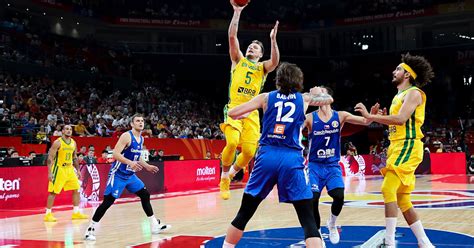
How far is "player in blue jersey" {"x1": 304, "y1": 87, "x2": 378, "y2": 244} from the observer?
816 cm

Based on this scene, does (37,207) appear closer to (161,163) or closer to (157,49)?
(161,163)

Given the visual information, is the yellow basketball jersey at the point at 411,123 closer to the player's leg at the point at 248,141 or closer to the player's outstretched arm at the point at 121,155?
the player's leg at the point at 248,141

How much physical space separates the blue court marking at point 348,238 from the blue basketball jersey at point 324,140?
120 cm

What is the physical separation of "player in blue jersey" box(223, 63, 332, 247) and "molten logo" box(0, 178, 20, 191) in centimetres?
1081

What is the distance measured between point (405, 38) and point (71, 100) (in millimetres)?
24013

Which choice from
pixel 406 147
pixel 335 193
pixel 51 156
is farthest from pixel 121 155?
pixel 406 147

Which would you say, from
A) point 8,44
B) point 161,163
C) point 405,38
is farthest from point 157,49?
point 161,163

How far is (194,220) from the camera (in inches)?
474

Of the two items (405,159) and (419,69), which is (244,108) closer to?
(405,159)

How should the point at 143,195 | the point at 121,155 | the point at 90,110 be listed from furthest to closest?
the point at 90,110 < the point at 143,195 < the point at 121,155

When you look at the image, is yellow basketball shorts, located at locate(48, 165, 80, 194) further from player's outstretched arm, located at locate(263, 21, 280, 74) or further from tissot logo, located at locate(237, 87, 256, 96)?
player's outstretched arm, located at locate(263, 21, 280, 74)

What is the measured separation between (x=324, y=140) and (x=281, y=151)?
2.69m

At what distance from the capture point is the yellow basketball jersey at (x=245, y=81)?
7.77 metres

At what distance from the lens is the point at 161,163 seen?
19891mm
